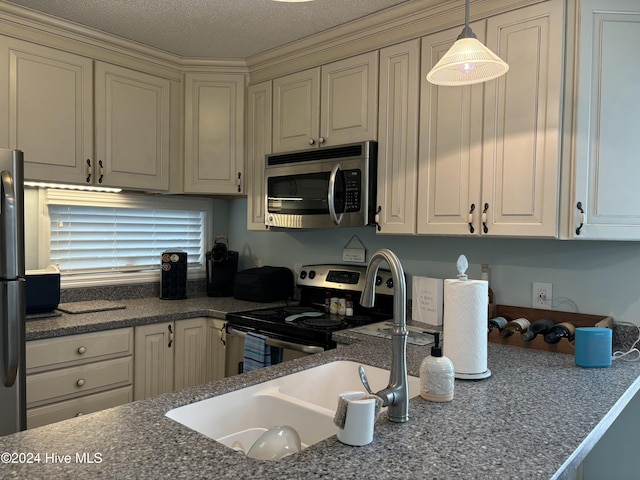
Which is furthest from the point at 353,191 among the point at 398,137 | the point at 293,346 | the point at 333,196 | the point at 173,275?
the point at 173,275

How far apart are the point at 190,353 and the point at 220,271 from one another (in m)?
0.69

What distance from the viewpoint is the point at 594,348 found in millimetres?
1698

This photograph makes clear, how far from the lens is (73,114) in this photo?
2629mm

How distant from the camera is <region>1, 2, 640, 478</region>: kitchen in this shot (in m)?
2.05

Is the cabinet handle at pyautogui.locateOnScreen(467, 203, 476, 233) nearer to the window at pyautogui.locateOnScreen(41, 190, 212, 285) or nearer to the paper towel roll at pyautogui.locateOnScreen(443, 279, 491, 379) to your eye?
the paper towel roll at pyautogui.locateOnScreen(443, 279, 491, 379)

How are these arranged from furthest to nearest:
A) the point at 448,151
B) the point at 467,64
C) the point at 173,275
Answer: the point at 173,275, the point at 448,151, the point at 467,64

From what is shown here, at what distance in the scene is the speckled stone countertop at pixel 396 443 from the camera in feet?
3.05

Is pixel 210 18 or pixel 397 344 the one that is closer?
pixel 397 344

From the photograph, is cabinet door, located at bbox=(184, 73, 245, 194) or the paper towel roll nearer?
the paper towel roll

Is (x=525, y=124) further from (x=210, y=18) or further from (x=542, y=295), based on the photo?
(x=210, y=18)

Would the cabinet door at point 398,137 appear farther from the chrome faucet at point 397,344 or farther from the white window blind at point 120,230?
the white window blind at point 120,230

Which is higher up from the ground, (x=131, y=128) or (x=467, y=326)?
(x=131, y=128)

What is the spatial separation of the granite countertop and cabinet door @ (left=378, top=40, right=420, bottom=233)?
1.07m

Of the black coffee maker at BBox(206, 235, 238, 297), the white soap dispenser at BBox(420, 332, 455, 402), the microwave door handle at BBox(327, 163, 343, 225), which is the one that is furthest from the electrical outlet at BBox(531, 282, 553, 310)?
the black coffee maker at BBox(206, 235, 238, 297)
